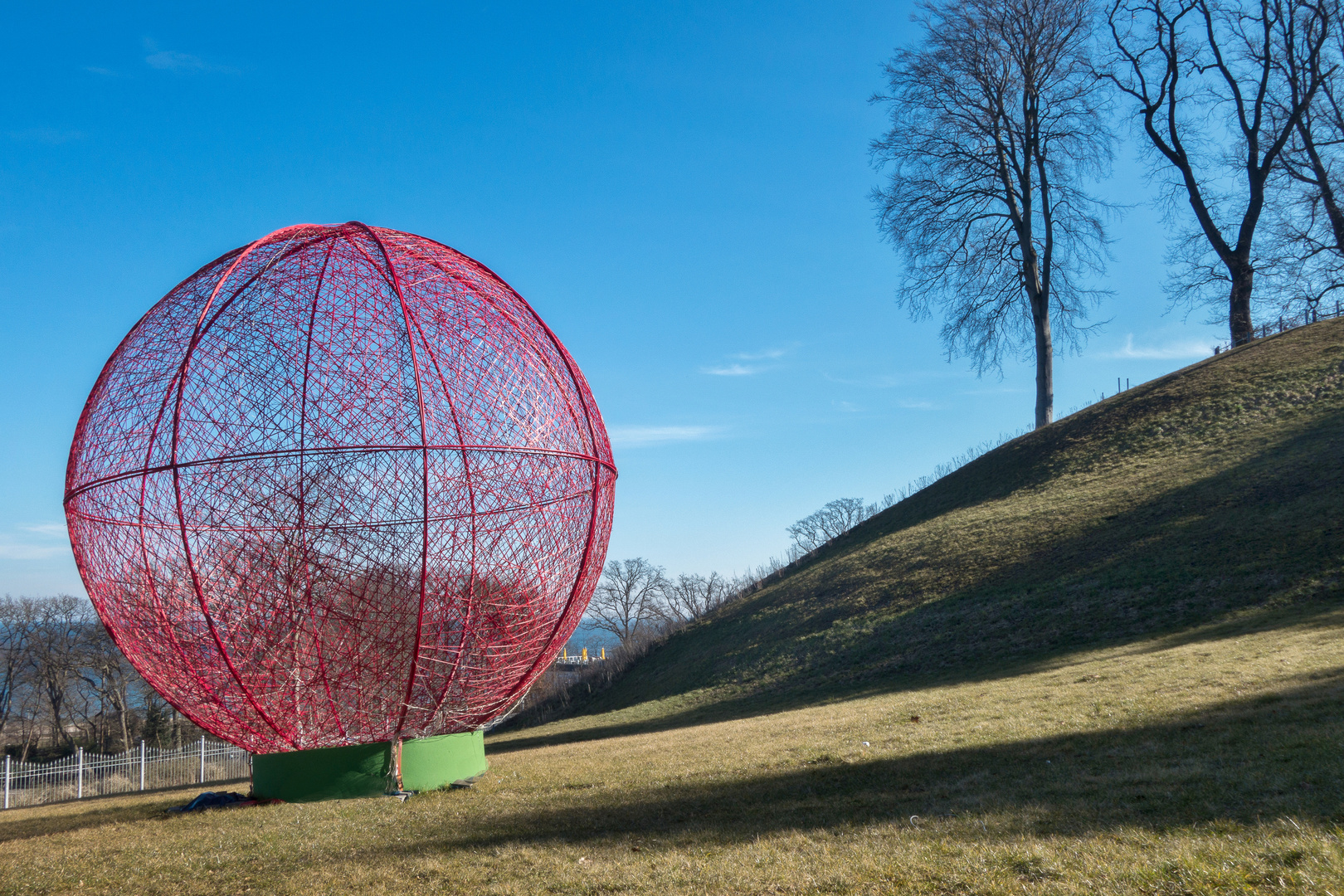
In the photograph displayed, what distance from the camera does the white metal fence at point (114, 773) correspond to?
19.2 m

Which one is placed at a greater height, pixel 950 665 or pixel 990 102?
pixel 990 102

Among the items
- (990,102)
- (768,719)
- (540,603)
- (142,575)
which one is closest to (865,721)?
(768,719)

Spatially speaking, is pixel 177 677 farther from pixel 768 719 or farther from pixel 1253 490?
pixel 1253 490

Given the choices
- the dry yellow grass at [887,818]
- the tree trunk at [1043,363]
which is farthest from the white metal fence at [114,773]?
the tree trunk at [1043,363]

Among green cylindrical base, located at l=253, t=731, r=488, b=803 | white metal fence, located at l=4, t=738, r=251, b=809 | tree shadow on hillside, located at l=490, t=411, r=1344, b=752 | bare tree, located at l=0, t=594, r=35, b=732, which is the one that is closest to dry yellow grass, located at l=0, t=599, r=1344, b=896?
→ green cylindrical base, located at l=253, t=731, r=488, b=803

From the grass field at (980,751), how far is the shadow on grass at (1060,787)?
0.04m

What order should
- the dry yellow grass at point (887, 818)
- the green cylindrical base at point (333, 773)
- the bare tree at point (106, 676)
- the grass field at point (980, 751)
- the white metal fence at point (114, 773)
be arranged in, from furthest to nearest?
1. the bare tree at point (106, 676)
2. the white metal fence at point (114, 773)
3. the green cylindrical base at point (333, 773)
4. the grass field at point (980, 751)
5. the dry yellow grass at point (887, 818)

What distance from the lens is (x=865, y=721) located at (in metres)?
12.0

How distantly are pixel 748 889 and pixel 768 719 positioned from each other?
11210 mm

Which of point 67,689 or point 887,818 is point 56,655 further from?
point 887,818

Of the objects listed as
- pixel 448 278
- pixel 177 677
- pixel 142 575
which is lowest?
pixel 177 677

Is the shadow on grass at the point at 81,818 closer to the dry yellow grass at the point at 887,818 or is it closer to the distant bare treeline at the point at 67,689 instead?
the dry yellow grass at the point at 887,818

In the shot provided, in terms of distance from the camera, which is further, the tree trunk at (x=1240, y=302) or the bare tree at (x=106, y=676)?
the bare tree at (x=106, y=676)

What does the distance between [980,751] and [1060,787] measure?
1971mm
